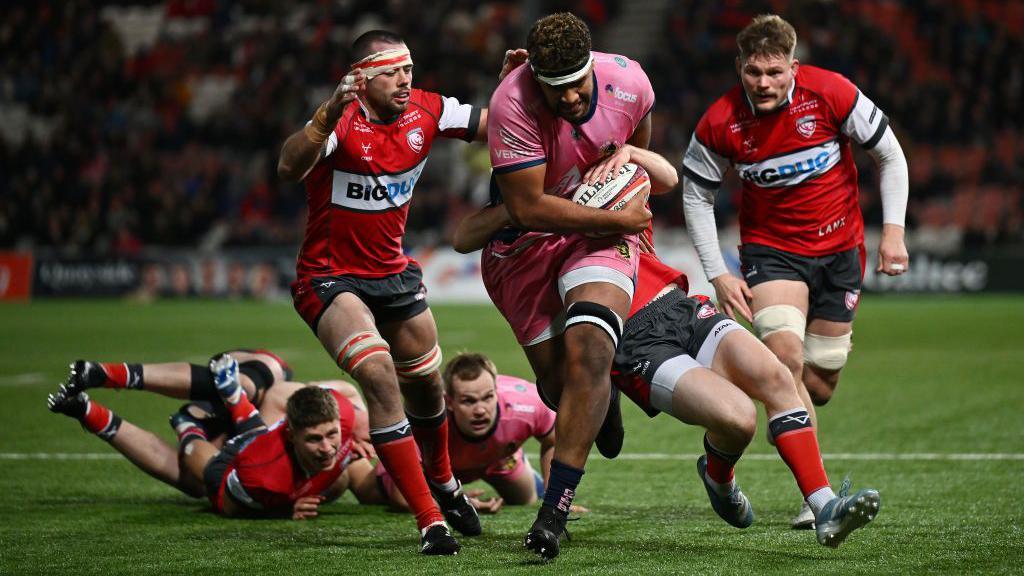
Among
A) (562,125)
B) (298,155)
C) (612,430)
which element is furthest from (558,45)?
(612,430)

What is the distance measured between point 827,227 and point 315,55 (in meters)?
22.2

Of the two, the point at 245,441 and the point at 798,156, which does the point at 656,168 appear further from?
the point at 245,441

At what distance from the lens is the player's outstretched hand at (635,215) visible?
4988 mm

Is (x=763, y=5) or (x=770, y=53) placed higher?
(x=770, y=53)

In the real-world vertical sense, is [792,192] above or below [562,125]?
below

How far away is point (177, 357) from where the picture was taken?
536 inches

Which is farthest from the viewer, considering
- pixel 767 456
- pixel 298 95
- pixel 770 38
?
pixel 298 95

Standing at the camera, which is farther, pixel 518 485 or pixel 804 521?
pixel 518 485

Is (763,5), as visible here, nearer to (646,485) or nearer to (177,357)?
(177,357)

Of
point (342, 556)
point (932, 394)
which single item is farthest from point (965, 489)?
point (932, 394)

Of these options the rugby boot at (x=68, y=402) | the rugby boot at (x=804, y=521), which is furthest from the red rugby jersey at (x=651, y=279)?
the rugby boot at (x=68, y=402)

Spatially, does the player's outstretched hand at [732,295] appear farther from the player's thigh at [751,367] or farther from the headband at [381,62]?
the headband at [381,62]

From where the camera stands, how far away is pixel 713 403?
A: 189 inches

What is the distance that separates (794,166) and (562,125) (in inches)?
59.9
